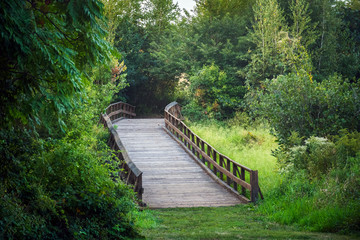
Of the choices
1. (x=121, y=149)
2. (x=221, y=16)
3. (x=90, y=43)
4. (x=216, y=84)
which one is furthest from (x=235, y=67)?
(x=90, y=43)

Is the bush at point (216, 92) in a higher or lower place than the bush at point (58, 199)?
higher

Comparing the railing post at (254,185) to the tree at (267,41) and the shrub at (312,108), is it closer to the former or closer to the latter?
the shrub at (312,108)

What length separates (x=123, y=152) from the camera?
11867 millimetres

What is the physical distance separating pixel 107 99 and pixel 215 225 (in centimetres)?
1051

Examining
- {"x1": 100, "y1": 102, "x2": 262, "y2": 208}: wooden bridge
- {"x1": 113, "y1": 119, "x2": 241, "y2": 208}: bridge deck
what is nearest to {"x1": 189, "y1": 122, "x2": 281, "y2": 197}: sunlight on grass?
{"x1": 100, "y1": 102, "x2": 262, "y2": 208}: wooden bridge

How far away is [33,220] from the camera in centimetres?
479

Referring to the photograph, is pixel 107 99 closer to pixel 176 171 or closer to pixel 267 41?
pixel 176 171

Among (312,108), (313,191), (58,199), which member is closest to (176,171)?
(312,108)

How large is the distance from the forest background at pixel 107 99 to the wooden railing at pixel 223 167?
2.18 feet

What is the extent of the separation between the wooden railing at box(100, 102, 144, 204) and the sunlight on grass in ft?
11.9

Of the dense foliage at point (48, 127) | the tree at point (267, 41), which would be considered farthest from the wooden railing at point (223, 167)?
the tree at point (267, 41)

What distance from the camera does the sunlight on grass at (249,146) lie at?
12.2 metres

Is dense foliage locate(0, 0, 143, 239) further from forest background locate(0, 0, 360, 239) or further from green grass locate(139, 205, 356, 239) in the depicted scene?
green grass locate(139, 205, 356, 239)

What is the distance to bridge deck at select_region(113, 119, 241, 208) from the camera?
10875mm
